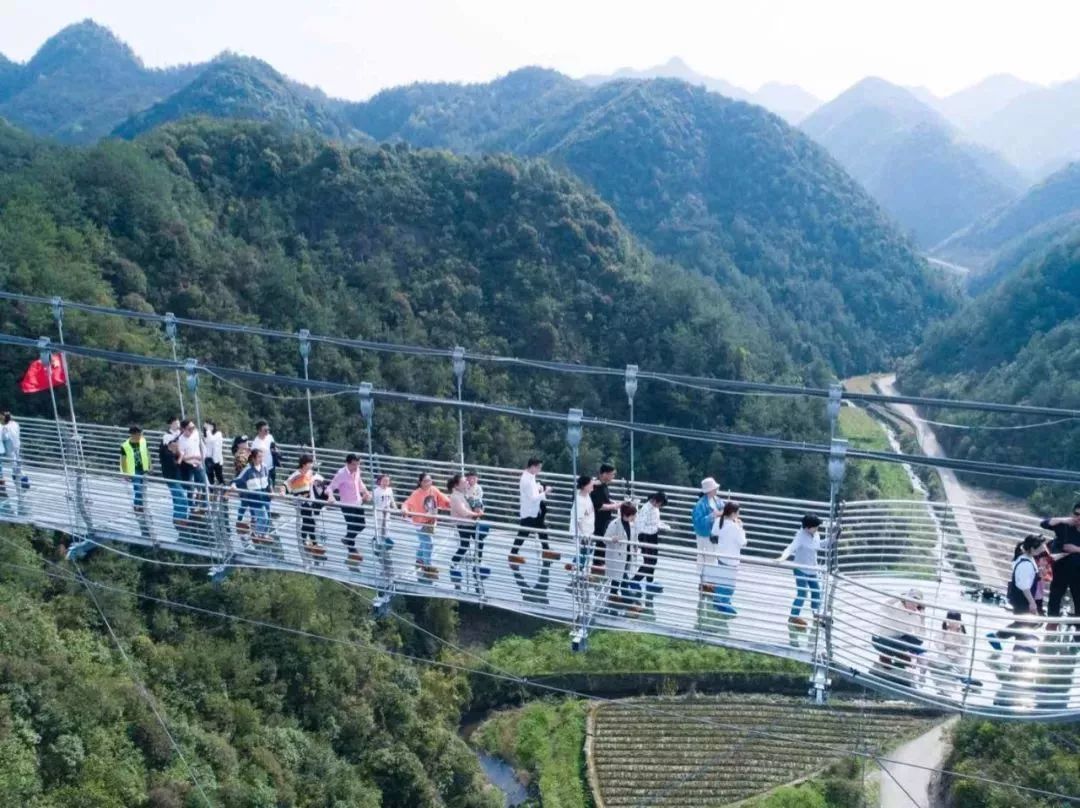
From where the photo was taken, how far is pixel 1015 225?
80.6m

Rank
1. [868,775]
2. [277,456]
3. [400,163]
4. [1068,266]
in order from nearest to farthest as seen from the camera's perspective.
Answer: [277,456] → [868,775] → [400,163] → [1068,266]

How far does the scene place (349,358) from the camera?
25984 millimetres

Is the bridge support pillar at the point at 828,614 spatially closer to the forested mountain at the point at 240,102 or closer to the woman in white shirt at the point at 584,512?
the woman in white shirt at the point at 584,512

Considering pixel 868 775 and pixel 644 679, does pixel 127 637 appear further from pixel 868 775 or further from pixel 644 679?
pixel 868 775

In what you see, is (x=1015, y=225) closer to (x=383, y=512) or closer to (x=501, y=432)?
(x=501, y=432)

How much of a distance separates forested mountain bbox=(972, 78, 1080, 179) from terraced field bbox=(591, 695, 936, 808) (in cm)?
15437

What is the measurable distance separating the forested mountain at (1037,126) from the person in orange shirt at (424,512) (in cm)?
16613

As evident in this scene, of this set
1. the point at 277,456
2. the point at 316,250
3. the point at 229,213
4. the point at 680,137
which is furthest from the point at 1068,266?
the point at 277,456

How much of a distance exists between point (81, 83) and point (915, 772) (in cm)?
8349

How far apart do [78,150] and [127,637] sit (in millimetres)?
18849

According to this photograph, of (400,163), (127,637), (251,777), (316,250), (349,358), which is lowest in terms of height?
(251,777)

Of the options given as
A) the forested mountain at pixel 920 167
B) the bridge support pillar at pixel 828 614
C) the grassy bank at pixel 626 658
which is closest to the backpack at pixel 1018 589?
the bridge support pillar at pixel 828 614

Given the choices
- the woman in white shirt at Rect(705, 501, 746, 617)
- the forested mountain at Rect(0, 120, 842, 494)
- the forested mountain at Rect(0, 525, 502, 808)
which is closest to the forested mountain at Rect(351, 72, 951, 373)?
the forested mountain at Rect(0, 120, 842, 494)

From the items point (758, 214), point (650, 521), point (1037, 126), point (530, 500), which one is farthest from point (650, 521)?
point (1037, 126)
